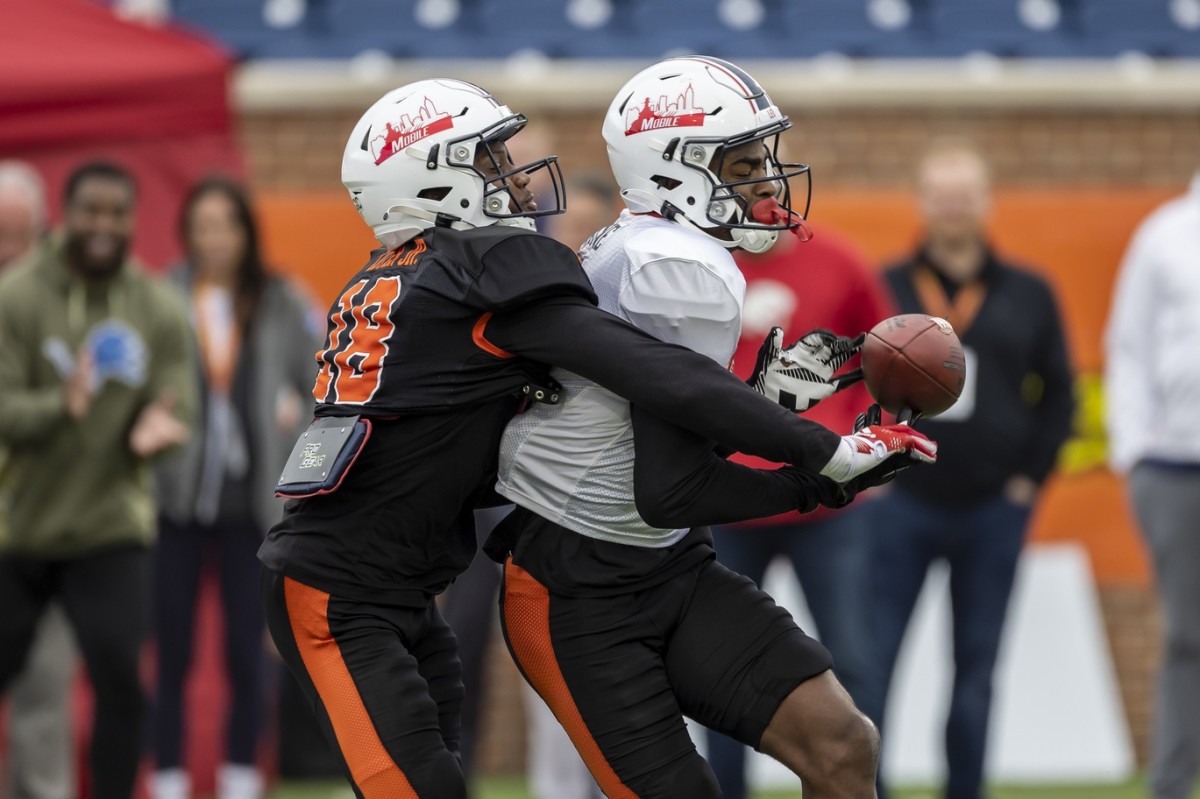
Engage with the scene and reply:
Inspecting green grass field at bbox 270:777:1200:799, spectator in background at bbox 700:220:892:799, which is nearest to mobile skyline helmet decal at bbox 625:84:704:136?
spectator in background at bbox 700:220:892:799

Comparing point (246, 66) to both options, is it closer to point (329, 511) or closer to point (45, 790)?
point (45, 790)

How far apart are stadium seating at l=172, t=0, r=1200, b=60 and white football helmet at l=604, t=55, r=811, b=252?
14.5ft

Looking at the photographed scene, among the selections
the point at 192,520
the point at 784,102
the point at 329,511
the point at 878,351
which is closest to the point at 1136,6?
the point at 784,102

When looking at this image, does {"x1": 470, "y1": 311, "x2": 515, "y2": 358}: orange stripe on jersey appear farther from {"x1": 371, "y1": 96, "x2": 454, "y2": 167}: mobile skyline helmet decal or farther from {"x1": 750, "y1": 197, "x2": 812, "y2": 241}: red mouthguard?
{"x1": 750, "y1": 197, "x2": 812, "y2": 241}: red mouthguard

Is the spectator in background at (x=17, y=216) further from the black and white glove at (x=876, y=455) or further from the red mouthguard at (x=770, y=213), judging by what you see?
the black and white glove at (x=876, y=455)

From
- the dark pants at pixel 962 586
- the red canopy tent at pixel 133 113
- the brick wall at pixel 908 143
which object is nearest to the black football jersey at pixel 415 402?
the dark pants at pixel 962 586

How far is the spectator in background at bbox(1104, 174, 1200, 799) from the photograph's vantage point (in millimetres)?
5762

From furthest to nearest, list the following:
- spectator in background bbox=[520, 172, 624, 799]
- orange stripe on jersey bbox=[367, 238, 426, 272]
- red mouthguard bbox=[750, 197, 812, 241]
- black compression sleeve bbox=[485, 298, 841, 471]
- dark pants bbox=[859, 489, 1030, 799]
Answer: spectator in background bbox=[520, 172, 624, 799] → dark pants bbox=[859, 489, 1030, 799] → red mouthguard bbox=[750, 197, 812, 241] → orange stripe on jersey bbox=[367, 238, 426, 272] → black compression sleeve bbox=[485, 298, 841, 471]

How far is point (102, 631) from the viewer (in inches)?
223

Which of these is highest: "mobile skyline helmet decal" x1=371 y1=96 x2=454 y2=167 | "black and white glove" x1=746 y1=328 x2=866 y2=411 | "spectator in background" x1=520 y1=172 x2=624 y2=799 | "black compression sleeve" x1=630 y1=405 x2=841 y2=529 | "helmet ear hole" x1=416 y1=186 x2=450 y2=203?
"mobile skyline helmet decal" x1=371 y1=96 x2=454 y2=167

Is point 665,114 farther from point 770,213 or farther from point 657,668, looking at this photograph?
point 657,668

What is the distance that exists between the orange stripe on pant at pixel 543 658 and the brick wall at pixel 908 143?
14.1ft

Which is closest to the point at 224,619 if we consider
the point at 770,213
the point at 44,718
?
the point at 44,718

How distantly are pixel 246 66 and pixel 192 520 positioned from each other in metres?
2.46
